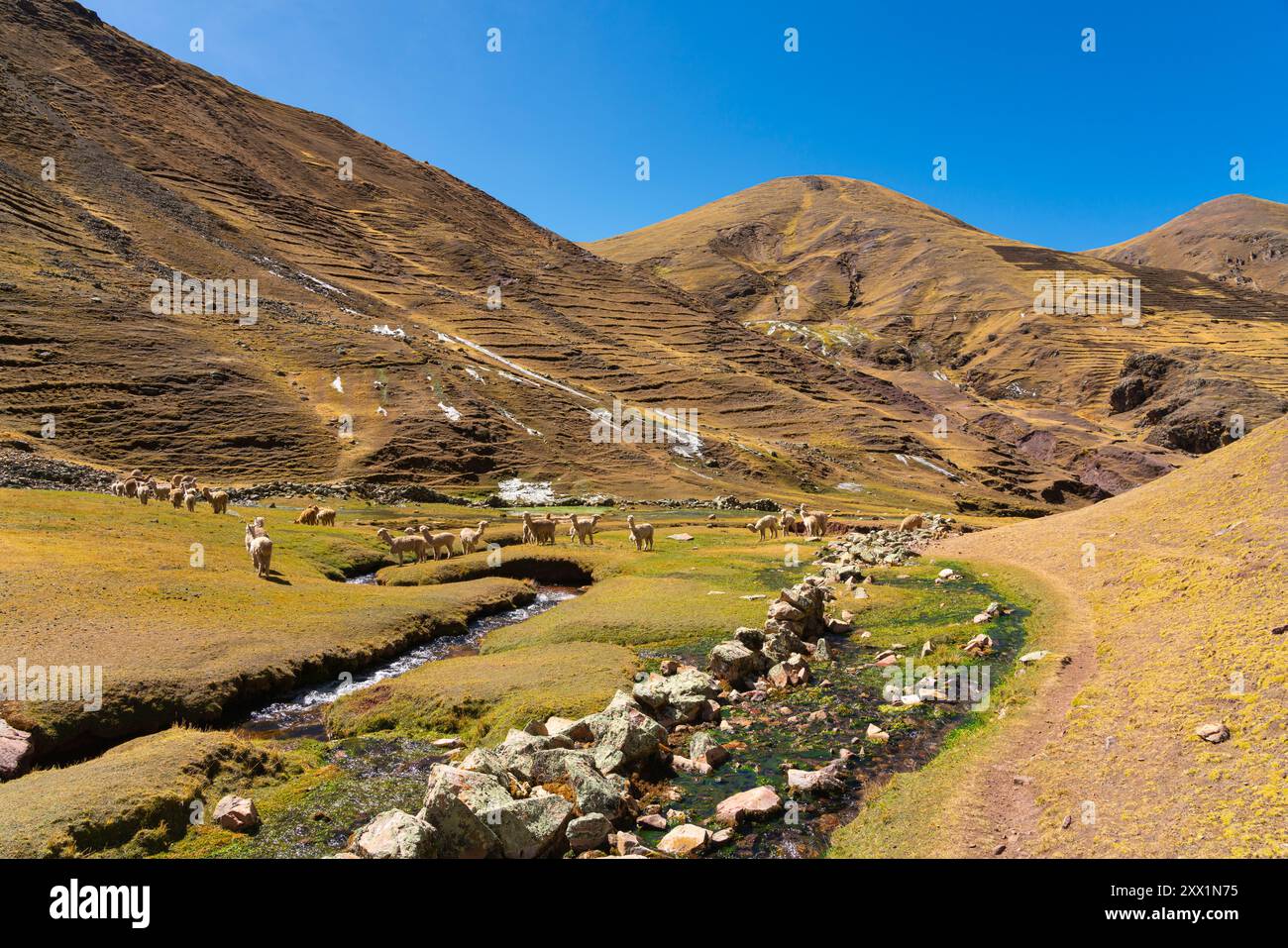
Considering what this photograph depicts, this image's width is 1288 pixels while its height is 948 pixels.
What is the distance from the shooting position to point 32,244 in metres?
134

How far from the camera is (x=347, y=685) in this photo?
27.5 meters

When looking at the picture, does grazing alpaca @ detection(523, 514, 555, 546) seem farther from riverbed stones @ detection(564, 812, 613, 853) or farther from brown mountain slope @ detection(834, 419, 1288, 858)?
riverbed stones @ detection(564, 812, 613, 853)

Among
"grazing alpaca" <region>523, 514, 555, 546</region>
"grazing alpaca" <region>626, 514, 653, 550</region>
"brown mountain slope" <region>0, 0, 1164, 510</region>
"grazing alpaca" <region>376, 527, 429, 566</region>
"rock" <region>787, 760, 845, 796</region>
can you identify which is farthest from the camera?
"brown mountain slope" <region>0, 0, 1164, 510</region>

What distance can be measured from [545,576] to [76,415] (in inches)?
3764

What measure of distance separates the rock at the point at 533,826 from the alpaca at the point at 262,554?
31383mm

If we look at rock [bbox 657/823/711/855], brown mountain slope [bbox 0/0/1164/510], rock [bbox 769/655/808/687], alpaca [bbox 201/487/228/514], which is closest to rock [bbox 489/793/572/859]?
rock [bbox 657/823/711/855]

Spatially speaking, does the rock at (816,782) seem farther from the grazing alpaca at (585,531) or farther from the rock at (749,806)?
Result: the grazing alpaca at (585,531)

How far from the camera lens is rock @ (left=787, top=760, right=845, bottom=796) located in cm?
1600

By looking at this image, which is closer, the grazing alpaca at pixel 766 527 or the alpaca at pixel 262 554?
the alpaca at pixel 262 554

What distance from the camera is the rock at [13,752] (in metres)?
17.2

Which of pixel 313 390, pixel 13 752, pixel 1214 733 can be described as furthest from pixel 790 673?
pixel 313 390

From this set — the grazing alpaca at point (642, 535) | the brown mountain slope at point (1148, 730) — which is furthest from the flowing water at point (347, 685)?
the brown mountain slope at point (1148, 730)

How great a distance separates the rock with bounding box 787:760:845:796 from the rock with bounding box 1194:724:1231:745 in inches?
Answer: 303
